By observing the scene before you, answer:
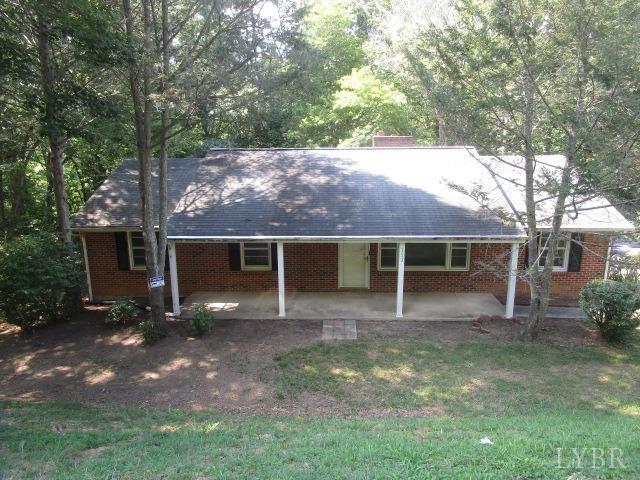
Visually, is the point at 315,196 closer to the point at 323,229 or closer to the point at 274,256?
the point at 323,229

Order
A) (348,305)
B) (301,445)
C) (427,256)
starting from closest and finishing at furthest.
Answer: (301,445) → (348,305) → (427,256)

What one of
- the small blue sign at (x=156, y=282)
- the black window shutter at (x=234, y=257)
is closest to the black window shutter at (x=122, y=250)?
the black window shutter at (x=234, y=257)

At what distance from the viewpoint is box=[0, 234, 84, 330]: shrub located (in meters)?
9.58

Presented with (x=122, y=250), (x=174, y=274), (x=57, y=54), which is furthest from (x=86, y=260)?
(x=57, y=54)

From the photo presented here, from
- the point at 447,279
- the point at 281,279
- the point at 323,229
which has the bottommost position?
the point at 447,279

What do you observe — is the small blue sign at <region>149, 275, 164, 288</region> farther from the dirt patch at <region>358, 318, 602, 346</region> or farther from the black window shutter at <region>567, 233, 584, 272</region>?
the black window shutter at <region>567, 233, 584, 272</region>

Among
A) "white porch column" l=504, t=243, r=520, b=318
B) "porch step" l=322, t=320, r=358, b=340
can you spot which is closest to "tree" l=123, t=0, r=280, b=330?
"porch step" l=322, t=320, r=358, b=340

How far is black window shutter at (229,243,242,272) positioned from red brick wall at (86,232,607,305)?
0.12 metres

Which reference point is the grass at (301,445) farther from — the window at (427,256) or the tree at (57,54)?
the window at (427,256)

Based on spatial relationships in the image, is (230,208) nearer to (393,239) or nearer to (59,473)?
(393,239)

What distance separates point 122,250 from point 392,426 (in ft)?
32.2

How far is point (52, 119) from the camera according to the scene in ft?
25.0

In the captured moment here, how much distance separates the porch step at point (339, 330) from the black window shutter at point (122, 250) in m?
6.31

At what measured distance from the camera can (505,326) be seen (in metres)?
10.1
